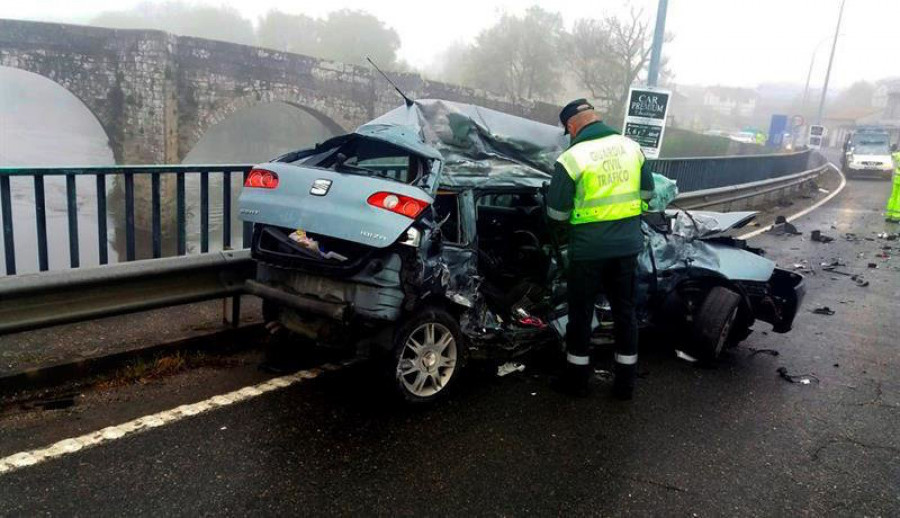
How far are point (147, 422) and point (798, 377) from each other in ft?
14.1

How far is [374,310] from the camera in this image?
10.8ft

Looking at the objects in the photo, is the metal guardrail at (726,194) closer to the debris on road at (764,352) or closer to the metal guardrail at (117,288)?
the debris on road at (764,352)

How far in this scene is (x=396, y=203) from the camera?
10.7 feet

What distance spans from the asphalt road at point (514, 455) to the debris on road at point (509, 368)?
8cm

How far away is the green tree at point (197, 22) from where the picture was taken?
5631cm

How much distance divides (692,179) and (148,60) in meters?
16.0

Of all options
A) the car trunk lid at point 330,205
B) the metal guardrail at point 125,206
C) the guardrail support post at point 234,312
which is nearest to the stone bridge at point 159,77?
the metal guardrail at point 125,206

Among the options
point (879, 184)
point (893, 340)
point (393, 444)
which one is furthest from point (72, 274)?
point (879, 184)

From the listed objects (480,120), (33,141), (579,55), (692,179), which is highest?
(579,55)

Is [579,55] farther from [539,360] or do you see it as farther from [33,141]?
[539,360]

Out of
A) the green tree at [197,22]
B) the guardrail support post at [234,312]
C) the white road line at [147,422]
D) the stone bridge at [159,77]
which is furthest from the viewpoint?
the green tree at [197,22]

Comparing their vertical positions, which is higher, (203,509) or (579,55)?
(579,55)

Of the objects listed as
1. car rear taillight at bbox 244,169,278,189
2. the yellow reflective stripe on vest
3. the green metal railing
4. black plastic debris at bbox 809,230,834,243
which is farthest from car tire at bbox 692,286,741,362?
black plastic debris at bbox 809,230,834,243

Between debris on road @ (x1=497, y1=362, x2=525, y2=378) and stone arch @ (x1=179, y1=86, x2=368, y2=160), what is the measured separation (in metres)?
18.9
